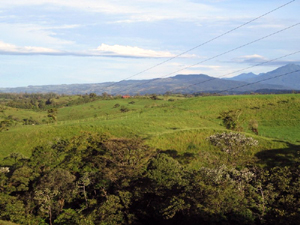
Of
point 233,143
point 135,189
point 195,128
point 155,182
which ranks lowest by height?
point 135,189

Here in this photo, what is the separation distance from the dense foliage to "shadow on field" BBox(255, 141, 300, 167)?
6.21 meters

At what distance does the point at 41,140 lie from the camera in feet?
182

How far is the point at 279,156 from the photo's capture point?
1528 inches

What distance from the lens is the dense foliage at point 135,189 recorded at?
85.1 ft

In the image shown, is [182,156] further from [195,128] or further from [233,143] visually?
[195,128]

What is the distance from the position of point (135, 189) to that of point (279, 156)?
20135mm

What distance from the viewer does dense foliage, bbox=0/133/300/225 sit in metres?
26.0

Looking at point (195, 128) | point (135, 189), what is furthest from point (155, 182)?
point (195, 128)

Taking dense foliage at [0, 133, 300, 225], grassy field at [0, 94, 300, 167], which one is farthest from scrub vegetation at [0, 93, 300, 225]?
grassy field at [0, 94, 300, 167]

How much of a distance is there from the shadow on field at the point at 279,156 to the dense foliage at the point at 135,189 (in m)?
6.21

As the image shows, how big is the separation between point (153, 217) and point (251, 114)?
162ft

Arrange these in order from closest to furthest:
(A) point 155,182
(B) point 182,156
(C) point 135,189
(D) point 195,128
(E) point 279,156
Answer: (A) point 155,182 → (C) point 135,189 → (E) point 279,156 → (B) point 182,156 → (D) point 195,128

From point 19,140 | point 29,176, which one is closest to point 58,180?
point 29,176

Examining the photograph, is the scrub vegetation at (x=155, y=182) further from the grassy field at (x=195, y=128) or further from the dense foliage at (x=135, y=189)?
the grassy field at (x=195, y=128)
